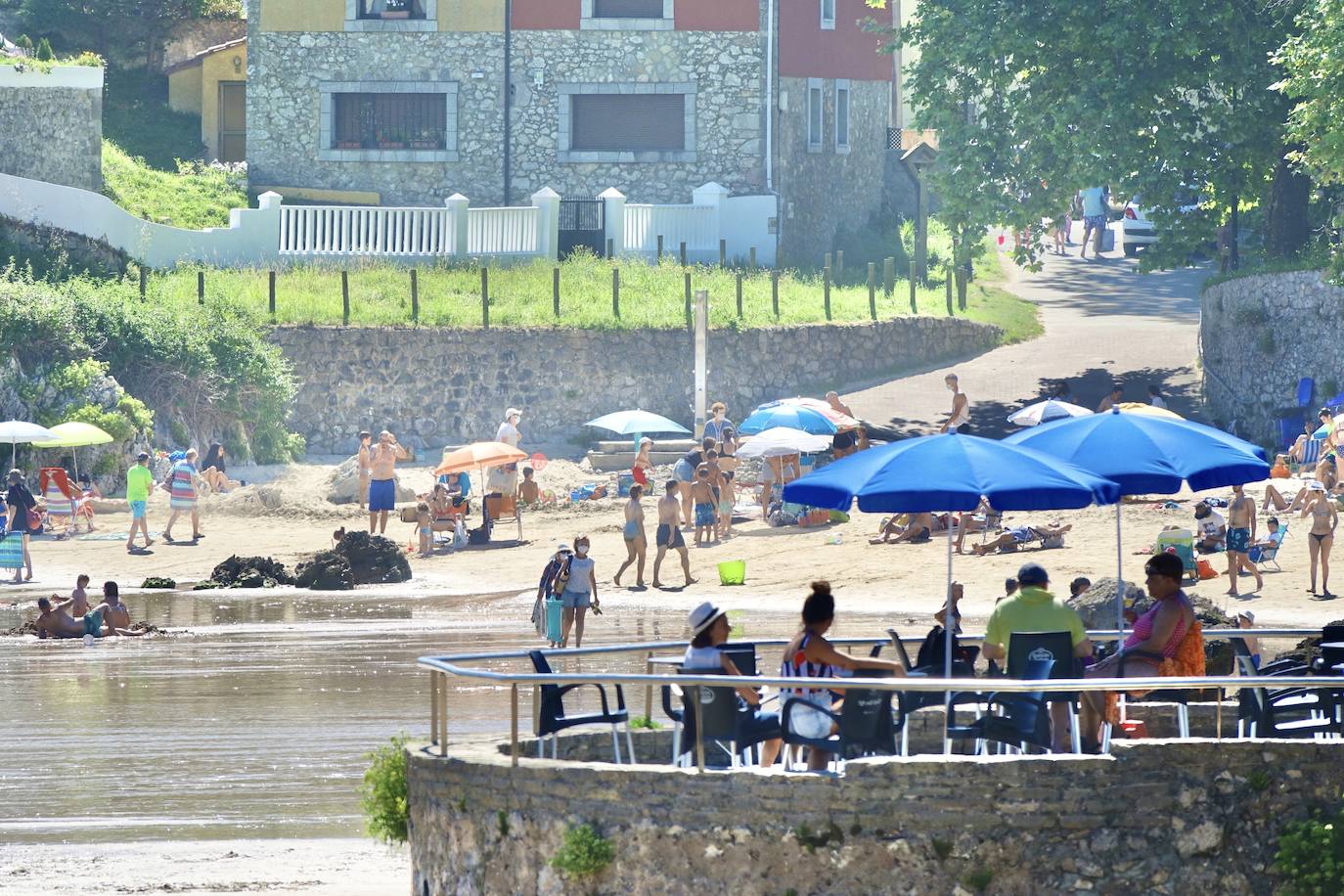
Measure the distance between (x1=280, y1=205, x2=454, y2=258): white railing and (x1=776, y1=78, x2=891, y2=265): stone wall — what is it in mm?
7488

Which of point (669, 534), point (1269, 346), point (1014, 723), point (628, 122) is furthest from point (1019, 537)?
point (628, 122)

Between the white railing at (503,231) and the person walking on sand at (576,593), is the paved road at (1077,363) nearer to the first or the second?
the white railing at (503,231)

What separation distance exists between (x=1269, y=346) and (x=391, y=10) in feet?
66.7

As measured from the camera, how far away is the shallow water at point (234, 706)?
1523 cm

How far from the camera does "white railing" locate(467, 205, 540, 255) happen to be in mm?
41406

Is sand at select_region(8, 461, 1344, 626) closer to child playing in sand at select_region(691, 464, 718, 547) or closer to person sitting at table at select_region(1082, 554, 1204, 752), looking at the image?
child playing in sand at select_region(691, 464, 718, 547)

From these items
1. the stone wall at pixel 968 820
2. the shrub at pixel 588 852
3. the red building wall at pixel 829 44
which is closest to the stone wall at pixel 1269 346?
the red building wall at pixel 829 44

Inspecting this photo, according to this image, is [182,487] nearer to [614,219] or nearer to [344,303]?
[344,303]

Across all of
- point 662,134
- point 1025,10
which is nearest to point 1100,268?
point 662,134

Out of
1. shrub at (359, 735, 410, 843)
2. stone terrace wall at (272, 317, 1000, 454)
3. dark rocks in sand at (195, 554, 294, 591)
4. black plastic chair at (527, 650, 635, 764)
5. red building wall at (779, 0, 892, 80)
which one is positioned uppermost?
red building wall at (779, 0, 892, 80)

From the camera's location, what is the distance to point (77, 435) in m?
31.5

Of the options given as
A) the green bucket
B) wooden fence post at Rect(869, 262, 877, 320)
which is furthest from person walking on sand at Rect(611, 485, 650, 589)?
wooden fence post at Rect(869, 262, 877, 320)

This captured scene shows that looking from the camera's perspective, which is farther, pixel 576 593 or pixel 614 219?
pixel 614 219

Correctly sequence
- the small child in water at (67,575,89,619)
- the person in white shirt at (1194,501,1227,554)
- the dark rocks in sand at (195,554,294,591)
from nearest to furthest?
1. the small child in water at (67,575,89,619)
2. the person in white shirt at (1194,501,1227,554)
3. the dark rocks in sand at (195,554,294,591)
